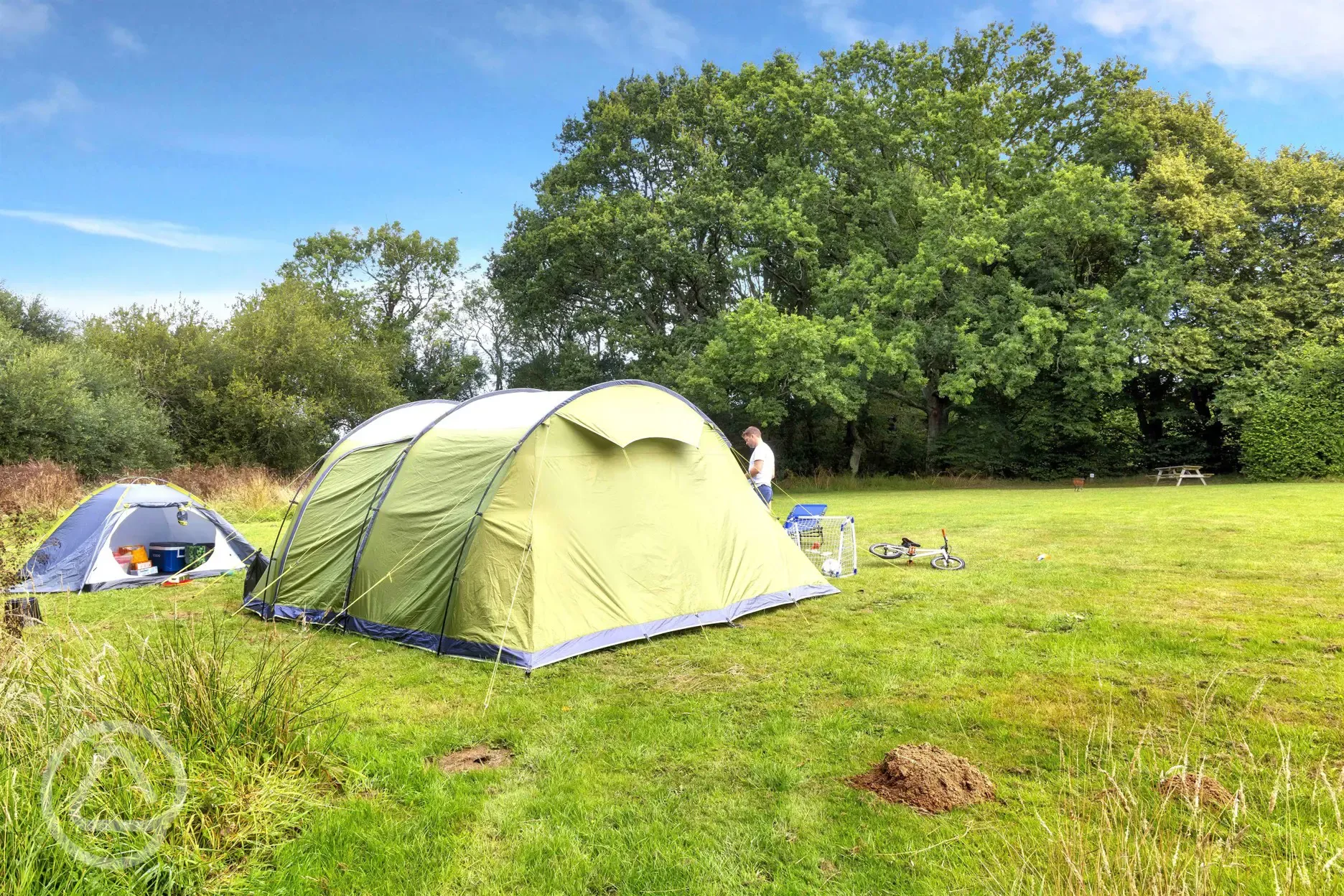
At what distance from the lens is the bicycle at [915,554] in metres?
8.88

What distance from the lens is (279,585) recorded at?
23.2ft

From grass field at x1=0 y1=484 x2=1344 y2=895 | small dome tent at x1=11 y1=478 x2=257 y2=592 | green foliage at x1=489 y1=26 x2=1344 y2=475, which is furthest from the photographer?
green foliage at x1=489 y1=26 x2=1344 y2=475

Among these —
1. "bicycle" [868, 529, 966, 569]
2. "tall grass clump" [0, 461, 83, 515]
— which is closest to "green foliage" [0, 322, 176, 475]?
"tall grass clump" [0, 461, 83, 515]

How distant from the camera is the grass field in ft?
9.03

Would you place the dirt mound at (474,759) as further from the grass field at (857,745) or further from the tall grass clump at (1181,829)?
the tall grass clump at (1181,829)

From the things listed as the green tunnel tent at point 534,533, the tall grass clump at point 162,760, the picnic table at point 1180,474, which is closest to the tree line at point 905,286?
the picnic table at point 1180,474

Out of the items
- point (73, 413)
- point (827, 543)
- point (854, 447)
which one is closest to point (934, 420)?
point (854, 447)

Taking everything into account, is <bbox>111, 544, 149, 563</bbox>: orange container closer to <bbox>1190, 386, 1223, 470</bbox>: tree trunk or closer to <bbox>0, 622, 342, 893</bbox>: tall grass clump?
<bbox>0, 622, 342, 893</bbox>: tall grass clump

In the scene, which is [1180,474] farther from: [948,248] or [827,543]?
[827,543]

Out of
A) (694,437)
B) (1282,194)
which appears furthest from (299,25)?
(1282,194)

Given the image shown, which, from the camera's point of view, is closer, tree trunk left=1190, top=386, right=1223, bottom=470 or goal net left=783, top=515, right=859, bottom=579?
goal net left=783, top=515, right=859, bottom=579

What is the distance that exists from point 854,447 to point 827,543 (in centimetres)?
1750

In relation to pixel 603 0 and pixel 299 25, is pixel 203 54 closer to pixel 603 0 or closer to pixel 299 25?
pixel 299 25

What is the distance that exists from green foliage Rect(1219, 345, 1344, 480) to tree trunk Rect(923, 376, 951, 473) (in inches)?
310
